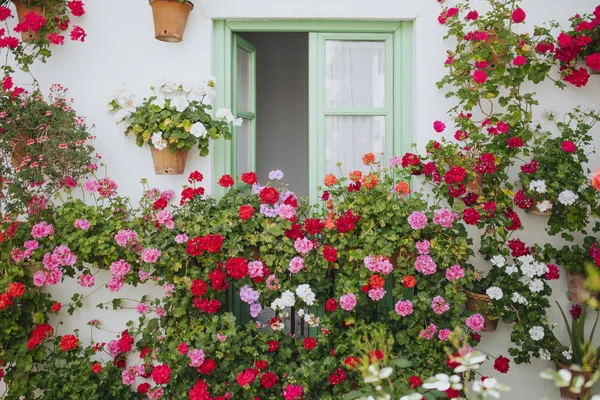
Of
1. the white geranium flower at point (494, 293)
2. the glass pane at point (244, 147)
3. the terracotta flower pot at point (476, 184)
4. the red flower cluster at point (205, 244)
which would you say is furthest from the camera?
the glass pane at point (244, 147)

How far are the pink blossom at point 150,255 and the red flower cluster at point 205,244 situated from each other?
0.62 feet

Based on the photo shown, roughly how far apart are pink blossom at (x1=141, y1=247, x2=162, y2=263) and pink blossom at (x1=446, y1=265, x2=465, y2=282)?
1596 mm

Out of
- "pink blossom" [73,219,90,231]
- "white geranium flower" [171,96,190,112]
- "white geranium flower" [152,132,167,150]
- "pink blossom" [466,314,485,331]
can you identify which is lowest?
"pink blossom" [466,314,485,331]

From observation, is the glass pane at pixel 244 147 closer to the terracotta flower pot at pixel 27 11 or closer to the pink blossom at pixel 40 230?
the pink blossom at pixel 40 230

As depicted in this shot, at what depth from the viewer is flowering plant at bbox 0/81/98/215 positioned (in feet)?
9.51

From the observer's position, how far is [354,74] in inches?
130

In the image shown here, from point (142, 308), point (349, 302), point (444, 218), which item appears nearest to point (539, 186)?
point (444, 218)

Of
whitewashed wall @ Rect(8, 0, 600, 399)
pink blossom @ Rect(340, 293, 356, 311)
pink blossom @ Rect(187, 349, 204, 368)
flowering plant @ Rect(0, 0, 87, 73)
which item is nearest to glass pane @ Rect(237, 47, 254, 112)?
whitewashed wall @ Rect(8, 0, 600, 399)

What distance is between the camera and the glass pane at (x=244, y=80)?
349cm

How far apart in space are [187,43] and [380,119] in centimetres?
131

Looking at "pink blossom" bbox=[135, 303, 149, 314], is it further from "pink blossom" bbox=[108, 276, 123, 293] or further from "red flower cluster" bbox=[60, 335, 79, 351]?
"red flower cluster" bbox=[60, 335, 79, 351]

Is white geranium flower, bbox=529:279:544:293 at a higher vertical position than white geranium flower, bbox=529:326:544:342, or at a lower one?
higher

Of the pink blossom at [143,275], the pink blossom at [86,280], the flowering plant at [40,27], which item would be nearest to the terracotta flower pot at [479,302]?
the pink blossom at [143,275]

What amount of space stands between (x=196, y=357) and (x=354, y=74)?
6.47 feet
